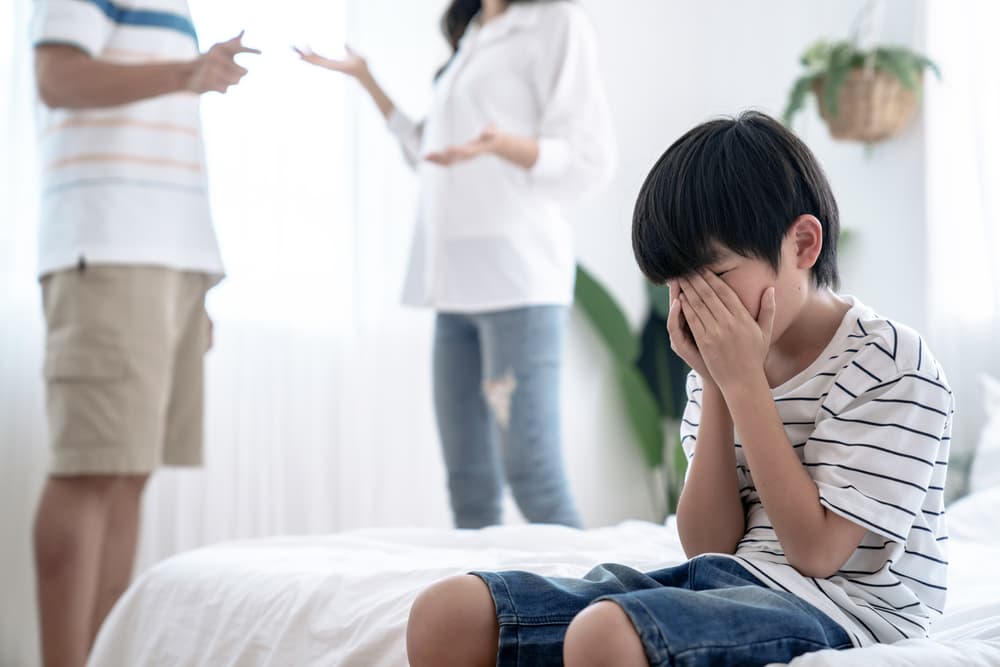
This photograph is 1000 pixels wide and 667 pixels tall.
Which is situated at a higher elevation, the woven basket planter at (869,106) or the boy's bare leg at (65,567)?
the woven basket planter at (869,106)

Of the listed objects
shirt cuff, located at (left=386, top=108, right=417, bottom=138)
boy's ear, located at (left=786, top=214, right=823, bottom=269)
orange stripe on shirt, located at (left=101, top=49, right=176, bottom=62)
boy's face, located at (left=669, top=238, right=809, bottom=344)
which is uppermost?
orange stripe on shirt, located at (left=101, top=49, right=176, bottom=62)

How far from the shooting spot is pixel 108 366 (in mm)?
1542

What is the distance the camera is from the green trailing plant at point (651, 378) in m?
2.95

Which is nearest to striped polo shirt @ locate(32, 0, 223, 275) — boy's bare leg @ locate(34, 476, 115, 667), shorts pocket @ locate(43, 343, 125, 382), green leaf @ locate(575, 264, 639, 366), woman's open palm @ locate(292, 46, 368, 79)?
shorts pocket @ locate(43, 343, 125, 382)

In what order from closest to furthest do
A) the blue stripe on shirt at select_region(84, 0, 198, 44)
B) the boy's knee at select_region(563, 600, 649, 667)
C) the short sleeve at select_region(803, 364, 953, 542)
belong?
1. the boy's knee at select_region(563, 600, 649, 667)
2. the short sleeve at select_region(803, 364, 953, 542)
3. the blue stripe on shirt at select_region(84, 0, 198, 44)

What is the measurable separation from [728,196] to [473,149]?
38.3 inches

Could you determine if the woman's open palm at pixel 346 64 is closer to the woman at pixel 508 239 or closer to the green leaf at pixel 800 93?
the woman at pixel 508 239

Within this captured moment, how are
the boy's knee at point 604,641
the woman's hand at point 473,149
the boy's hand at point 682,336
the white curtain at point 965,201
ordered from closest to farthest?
the boy's knee at point 604,641, the boy's hand at point 682,336, the woman's hand at point 473,149, the white curtain at point 965,201

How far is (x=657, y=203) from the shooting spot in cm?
93

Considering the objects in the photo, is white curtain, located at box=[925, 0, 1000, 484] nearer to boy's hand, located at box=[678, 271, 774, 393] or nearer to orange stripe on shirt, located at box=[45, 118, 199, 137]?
boy's hand, located at box=[678, 271, 774, 393]

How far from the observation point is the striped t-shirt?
0.84 m

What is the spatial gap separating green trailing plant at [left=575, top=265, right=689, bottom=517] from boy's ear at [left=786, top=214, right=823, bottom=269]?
2.00 meters

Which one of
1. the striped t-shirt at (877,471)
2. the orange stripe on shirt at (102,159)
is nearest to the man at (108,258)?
the orange stripe on shirt at (102,159)

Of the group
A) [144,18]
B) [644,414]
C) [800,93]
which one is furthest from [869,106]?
[144,18]
